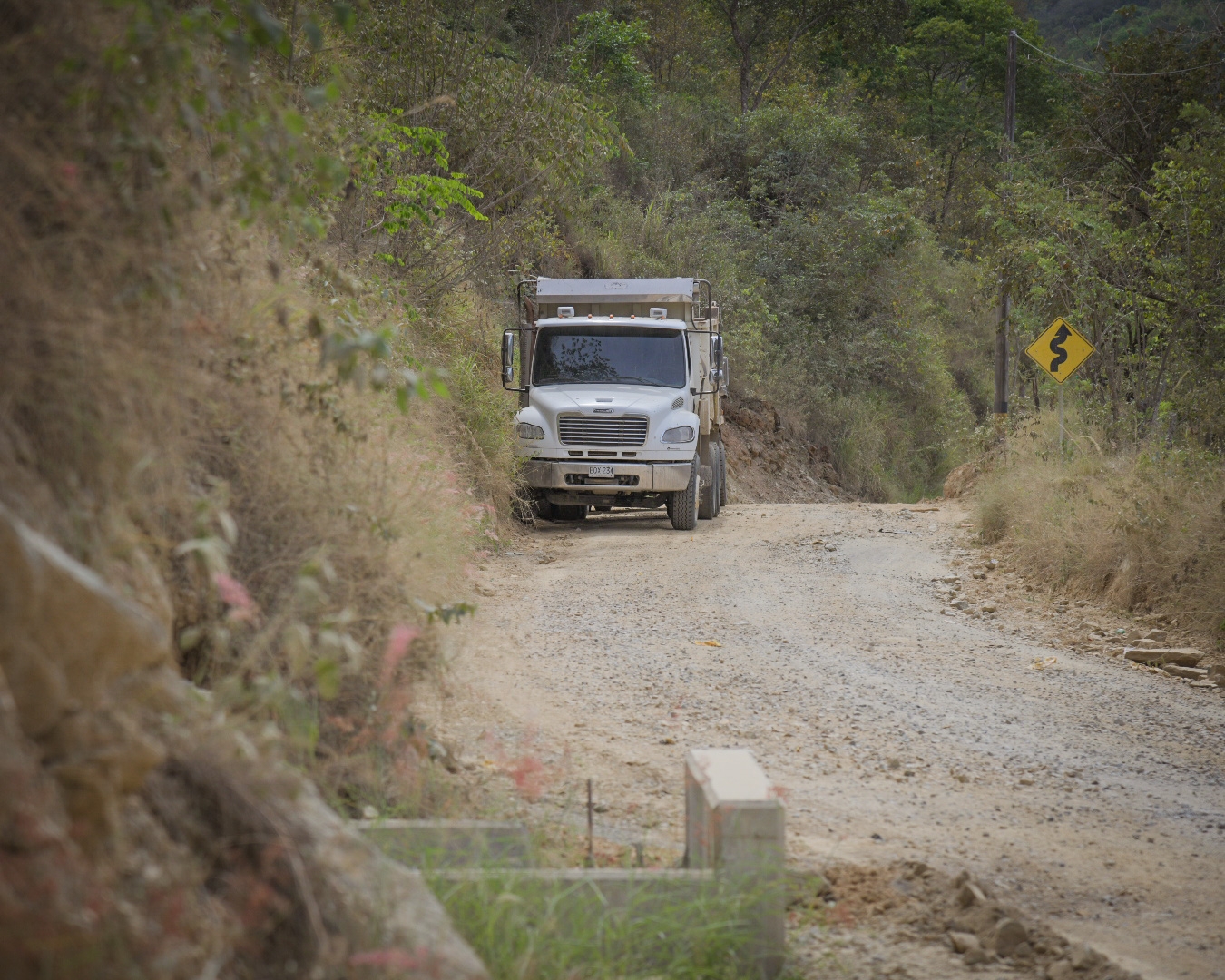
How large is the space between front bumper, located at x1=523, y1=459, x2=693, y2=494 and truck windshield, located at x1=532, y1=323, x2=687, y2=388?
1.37 m

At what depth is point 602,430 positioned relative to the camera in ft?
47.2

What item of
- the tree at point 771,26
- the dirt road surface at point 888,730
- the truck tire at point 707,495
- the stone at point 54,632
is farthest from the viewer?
the tree at point 771,26

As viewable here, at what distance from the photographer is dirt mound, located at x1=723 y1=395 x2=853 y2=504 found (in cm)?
2417

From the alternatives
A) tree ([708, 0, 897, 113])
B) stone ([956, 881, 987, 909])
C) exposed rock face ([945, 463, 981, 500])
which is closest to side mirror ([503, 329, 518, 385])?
exposed rock face ([945, 463, 981, 500])

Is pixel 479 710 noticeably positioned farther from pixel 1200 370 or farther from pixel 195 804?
pixel 1200 370

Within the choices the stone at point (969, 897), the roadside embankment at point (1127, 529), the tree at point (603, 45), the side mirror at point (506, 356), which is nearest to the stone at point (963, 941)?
the stone at point (969, 897)

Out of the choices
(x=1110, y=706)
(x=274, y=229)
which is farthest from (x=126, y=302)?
(x=1110, y=706)

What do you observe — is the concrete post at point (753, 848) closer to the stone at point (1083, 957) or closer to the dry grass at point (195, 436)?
the stone at point (1083, 957)

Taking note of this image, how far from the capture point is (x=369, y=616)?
432cm

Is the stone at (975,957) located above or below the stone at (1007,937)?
below

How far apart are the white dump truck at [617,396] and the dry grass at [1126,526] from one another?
3.98 metres

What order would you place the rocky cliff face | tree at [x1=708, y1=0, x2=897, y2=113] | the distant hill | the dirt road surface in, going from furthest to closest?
the distant hill
tree at [x1=708, y1=0, x2=897, y2=113]
the dirt road surface
the rocky cliff face

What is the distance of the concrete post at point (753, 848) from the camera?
3.47m

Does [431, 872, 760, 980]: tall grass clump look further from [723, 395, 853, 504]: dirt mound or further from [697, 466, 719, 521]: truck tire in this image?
[723, 395, 853, 504]: dirt mound
